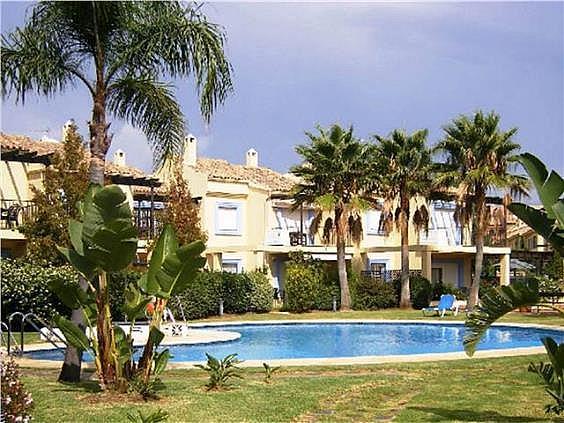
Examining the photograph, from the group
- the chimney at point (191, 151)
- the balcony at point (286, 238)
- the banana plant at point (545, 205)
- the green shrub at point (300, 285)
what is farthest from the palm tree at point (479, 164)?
the banana plant at point (545, 205)

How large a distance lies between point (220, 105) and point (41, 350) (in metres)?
10.1

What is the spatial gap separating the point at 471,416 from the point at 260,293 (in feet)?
83.3

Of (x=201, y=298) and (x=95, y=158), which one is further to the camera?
(x=201, y=298)

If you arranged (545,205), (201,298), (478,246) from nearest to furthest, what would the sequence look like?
(545,205) < (201,298) < (478,246)

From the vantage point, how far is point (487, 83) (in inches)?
587

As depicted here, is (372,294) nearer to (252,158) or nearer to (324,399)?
(252,158)

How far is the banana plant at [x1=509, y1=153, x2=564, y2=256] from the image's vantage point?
27.1 feet

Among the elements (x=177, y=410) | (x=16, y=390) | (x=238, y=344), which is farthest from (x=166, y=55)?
(x=238, y=344)

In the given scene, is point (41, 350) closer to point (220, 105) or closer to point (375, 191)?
point (220, 105)

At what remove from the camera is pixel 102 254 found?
33.6 feet

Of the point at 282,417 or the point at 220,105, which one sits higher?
the point at 220,105

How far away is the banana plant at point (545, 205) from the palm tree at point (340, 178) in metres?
25.9

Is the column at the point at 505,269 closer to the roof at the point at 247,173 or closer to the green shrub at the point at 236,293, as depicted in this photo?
the roof at the point at 247,173

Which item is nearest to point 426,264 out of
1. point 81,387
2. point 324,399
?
point 324,399
